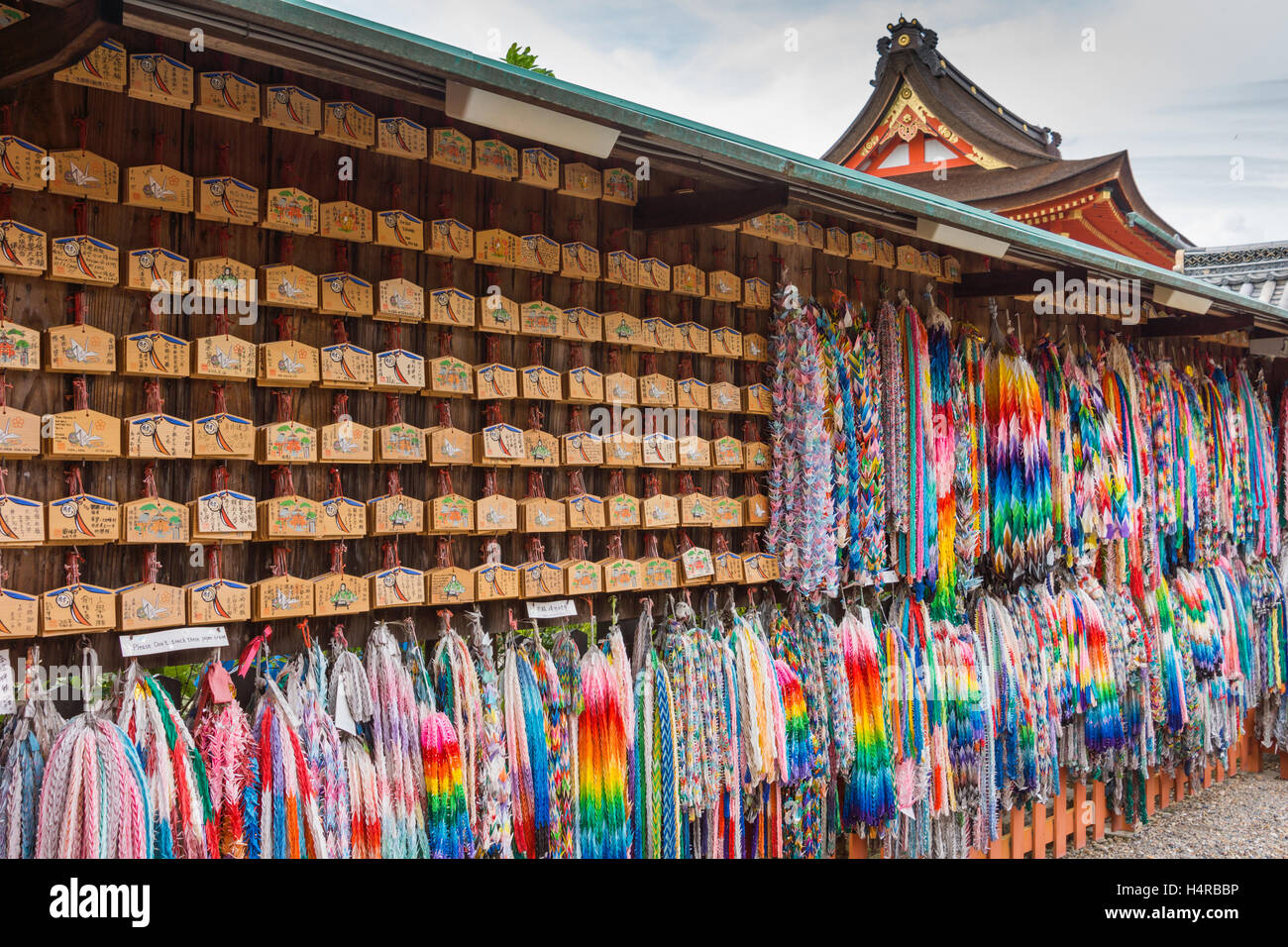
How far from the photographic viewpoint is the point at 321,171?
2.61 meters

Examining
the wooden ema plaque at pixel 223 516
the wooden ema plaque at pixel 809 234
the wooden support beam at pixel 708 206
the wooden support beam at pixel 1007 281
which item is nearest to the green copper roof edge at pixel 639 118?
the wooden support beam at pixel 708 206

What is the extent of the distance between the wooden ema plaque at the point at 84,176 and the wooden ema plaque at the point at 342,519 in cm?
86

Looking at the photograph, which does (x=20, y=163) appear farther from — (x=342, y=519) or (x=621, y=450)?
(x=621, y=450)

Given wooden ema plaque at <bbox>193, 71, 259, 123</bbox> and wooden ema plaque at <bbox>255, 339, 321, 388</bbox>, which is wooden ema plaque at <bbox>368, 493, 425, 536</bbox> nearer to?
wooden ema plaque at <bbox>255, 339, 321, 388</bbox>

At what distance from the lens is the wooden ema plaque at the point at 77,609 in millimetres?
2115

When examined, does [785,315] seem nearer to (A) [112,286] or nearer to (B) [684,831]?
(B) [684,831]

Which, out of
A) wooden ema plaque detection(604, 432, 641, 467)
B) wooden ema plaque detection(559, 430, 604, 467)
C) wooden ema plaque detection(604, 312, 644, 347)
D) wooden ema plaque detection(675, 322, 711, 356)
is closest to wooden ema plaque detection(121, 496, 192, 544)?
wooden ema plaque detection(559, 430, 604, 467)

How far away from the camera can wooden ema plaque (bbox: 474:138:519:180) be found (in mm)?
2809

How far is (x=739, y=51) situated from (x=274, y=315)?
19.2 metres

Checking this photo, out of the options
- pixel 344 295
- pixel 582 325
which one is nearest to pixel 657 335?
pixel 582 325

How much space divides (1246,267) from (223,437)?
10.8 meters

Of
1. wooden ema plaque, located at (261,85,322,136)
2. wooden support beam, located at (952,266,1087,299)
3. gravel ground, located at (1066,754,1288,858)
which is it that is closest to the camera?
wooden ema plaque, located at (261,85,322,136)

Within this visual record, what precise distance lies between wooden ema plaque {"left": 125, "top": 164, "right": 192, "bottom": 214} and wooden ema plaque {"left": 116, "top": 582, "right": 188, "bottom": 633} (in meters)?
0.86

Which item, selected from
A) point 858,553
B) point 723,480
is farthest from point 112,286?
point 858,553
